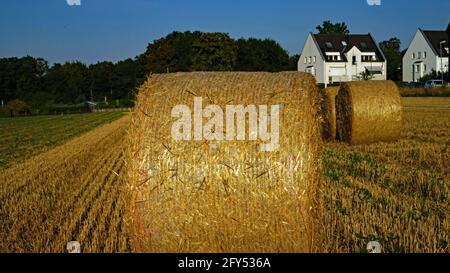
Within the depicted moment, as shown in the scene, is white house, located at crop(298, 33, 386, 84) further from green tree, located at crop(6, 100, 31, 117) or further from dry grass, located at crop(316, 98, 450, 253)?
dry grass, located at crop(316, 98, 450, 253)

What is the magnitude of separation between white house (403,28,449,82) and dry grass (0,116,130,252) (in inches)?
2339

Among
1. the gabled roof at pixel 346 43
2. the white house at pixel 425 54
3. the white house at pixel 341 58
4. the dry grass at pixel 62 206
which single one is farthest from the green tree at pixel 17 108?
the dry grass at pixel 62 206

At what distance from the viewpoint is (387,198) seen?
6.86 meters

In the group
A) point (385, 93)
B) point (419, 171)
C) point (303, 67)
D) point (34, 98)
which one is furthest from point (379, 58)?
point (419, 171)

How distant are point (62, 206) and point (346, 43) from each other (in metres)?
68.4

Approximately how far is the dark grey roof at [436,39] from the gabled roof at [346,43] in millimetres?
6209

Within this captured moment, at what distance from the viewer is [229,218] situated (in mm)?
4594

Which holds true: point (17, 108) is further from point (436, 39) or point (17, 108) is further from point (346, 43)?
point (436, 39)

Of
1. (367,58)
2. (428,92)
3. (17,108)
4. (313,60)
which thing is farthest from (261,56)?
(428,92)

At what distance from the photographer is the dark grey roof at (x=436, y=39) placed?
63.7 m

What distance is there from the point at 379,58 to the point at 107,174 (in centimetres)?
6544

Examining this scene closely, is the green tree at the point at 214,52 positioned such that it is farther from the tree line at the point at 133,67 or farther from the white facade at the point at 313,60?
the white facade at the point at 313,60

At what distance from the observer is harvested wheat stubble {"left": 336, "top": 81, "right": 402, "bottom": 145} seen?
40.6 ft
